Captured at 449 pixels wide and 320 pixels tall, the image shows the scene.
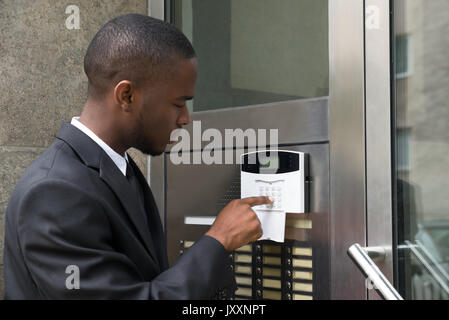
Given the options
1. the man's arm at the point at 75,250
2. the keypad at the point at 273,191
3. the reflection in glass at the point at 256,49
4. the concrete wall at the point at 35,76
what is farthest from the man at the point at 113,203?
the concrete wall at the point at 35,76

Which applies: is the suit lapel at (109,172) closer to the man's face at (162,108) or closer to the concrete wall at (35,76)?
the man's face at (162,108)

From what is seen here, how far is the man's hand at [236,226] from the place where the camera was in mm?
1355

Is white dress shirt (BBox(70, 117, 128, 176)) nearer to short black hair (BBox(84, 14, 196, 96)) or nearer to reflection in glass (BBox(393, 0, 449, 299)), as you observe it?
short black hair (BBox(84, 14, 196, 96))

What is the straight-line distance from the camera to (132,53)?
130 centimetres

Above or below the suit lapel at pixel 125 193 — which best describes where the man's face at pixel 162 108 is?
above

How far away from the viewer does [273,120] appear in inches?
67.4

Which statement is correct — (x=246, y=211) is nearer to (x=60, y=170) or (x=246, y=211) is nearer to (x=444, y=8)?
(x=60, y=170)

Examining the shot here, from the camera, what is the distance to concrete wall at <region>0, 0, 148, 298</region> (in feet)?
6.09

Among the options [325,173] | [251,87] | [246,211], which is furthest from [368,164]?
[251,87]

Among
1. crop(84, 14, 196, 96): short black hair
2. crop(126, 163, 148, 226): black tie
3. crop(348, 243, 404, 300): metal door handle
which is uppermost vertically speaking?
crop(84, 14, 196, 96): short black hair

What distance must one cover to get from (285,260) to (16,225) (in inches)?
30.6

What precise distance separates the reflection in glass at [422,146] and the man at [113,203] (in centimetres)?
38

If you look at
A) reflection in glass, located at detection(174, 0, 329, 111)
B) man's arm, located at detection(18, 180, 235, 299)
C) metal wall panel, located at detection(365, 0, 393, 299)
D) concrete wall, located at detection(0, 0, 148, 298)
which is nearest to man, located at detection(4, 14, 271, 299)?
man's arm, located at detection(18, 180, 235, 299)

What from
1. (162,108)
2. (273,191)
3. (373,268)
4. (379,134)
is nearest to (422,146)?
(379,134)
